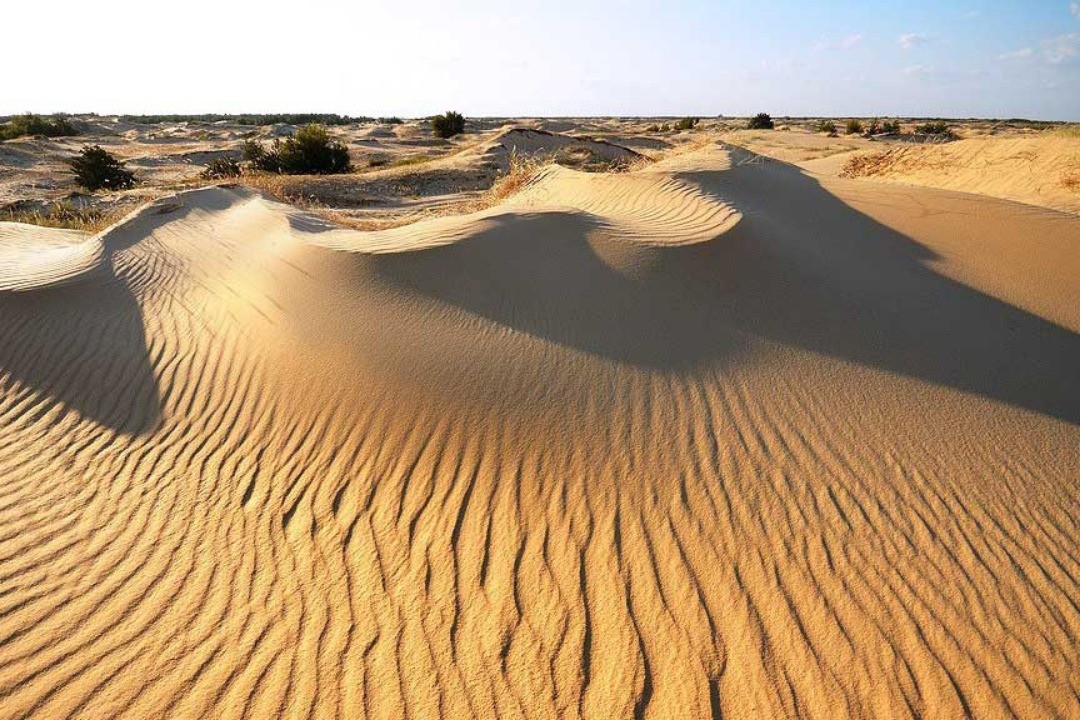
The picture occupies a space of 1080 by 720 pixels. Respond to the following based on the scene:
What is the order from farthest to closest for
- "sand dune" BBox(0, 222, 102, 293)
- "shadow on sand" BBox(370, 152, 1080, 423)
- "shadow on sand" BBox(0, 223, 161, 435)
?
"sand dune" BBox(0, 222, 102, 293)
"shadow on sand" BBox(0, 223, 161, 435)
"shadow on sand" BBox(370, 152, 1080, 423)

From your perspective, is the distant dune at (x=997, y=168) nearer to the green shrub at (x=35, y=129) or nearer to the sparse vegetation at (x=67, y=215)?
the sparse vegetation at (x=67, y=215)

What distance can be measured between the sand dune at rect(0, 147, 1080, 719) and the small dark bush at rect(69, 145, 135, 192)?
494 inches

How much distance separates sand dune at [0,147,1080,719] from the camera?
2299 millimetres

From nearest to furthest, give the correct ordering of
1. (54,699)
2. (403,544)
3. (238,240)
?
(54,699), (403,544), (238,240)

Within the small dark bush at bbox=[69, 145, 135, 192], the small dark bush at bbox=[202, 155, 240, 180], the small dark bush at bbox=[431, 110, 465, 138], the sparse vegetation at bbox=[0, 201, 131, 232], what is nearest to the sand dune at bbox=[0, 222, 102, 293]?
the sparse vegetation at bbox=[0, 201, 131, 232]

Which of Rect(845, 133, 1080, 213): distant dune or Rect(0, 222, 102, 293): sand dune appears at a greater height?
Rect(845, 133, 1080, 213): distant dune

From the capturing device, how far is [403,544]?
2.89m

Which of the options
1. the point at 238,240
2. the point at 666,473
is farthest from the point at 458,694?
the point at 238,240

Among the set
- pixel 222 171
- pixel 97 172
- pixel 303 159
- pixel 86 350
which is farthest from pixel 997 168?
pixel 97 172

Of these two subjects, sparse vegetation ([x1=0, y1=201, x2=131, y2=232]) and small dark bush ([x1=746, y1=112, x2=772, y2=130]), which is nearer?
sparse vegetation ([x1=0, y1=201, x2=131, y2=232])

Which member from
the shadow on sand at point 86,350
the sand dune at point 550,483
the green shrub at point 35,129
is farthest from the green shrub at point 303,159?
the green shrub at point 35,129

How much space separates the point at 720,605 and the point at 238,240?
275 inches

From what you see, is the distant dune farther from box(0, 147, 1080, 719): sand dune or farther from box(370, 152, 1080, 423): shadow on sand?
box(370, 152, 1080, 423): shadow on sand

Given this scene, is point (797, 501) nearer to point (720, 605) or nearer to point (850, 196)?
point (720, 605)
